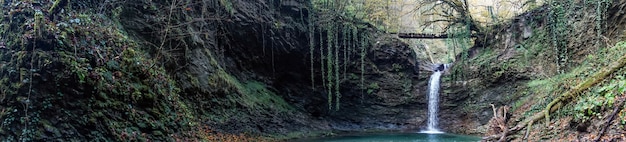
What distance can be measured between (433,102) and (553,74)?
6.85 metres

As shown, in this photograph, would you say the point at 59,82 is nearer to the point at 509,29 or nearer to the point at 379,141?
the point at 379,141

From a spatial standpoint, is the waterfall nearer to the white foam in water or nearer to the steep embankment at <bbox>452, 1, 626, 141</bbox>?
the white foam in water

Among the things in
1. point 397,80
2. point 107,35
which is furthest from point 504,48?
point 107,35

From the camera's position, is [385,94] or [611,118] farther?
[385,94]

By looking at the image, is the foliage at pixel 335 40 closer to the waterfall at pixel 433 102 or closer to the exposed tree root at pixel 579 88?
the waterfall at pixel 433 102

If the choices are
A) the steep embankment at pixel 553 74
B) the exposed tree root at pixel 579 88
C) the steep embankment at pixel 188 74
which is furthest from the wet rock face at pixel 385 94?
the exposed tree root at pixel 579 88

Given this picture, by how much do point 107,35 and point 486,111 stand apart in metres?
16.0

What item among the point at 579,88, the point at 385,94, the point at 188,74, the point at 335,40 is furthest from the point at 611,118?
the point at 385,94

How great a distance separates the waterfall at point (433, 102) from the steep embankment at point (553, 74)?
1.31m

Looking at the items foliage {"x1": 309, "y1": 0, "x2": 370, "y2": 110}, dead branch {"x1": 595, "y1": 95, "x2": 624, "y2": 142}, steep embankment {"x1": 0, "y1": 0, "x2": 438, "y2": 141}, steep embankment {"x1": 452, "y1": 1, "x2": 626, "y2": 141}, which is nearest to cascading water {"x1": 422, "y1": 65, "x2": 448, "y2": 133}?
steep embankment {"x1": 0, "y1": 0, "x2": 438, "y2": 141}

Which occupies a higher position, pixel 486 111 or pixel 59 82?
pixel 59 82

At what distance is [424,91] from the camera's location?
2108 centimetres

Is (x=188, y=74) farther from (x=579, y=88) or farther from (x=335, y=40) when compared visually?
(x=579, y=88)

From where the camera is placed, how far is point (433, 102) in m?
20.5
